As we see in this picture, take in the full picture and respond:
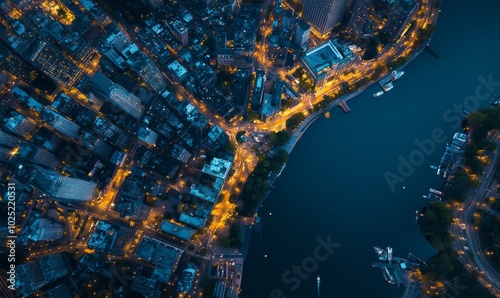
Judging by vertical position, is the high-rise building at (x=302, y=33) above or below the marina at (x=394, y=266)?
above

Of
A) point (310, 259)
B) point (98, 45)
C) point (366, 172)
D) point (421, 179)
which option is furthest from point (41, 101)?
point (421, 179)

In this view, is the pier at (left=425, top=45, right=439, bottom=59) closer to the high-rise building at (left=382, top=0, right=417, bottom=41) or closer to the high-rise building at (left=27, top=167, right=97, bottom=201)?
the high-rise building at (left=382, top=0, right=417, bottom=41)

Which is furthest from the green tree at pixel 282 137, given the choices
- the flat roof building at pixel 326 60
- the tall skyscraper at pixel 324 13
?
the tall skyscraper at pixel 324 13

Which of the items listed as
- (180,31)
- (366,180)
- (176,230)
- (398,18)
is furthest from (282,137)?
(398,18)

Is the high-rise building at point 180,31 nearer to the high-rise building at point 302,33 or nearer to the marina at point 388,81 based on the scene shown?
the high-rise building at point 302,33

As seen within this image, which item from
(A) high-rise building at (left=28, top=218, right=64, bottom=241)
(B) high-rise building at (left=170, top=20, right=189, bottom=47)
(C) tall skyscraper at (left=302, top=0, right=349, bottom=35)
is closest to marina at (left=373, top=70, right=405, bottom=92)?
(C) tall skyscraper at (left=302, top=0, right=349, bottom=35)

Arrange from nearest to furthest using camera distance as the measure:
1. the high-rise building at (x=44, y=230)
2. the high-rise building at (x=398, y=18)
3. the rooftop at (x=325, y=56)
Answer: the high-rise building at (x=44, y=230), the rooftop at (x=325, y=56), the high-rise building at (x=398, y=18)
